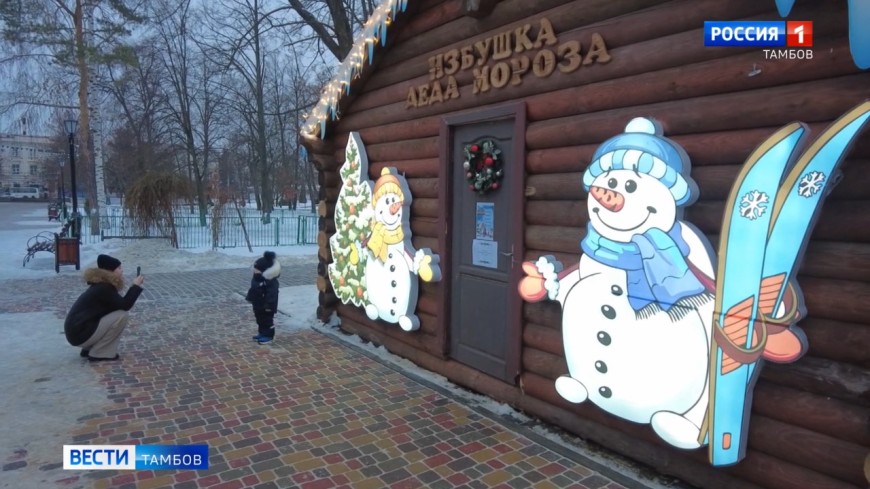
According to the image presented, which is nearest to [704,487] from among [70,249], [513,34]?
[513,34]

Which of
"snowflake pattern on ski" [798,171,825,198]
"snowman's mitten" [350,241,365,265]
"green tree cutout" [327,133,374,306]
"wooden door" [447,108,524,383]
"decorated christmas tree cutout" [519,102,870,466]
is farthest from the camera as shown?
"snowman's mitten" [350,241,365,265]

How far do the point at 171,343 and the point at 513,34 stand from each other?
5.69m

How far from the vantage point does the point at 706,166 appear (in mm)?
3244

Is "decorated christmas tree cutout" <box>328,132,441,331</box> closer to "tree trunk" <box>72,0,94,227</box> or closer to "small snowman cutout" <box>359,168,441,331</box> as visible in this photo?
"small snowman cutout" <box>359,168,441,331</box>

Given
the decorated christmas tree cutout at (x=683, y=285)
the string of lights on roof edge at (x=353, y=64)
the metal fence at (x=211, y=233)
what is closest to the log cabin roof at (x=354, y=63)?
the string of lights on roof edge at (x=353, y=64)

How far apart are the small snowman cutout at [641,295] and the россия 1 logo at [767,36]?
0.62m

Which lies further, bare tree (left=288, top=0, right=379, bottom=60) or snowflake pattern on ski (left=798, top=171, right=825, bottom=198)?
bare tree (left=288, top=0, right=379, bottom=60)

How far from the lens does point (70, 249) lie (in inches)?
506

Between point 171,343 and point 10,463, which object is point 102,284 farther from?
point 10,463

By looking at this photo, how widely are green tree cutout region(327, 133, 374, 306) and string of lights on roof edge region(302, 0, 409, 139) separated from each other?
0.62 meters

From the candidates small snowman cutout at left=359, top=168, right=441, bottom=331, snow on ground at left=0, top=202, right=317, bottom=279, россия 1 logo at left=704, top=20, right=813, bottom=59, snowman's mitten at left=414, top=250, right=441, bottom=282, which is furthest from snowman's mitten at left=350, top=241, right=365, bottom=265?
snow on ground at left=0, top=202, right=317, bottom=279

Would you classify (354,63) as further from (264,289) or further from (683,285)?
(683,285)

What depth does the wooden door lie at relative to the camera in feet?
15.2

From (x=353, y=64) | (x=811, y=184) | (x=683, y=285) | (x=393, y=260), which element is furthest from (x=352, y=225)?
(x=811, y=184)
